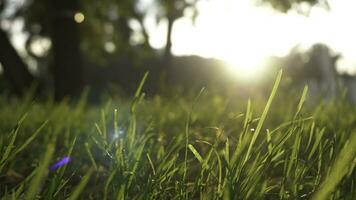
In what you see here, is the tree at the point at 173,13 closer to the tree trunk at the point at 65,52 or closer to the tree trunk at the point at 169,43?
the tree trunk at the point at 169,43

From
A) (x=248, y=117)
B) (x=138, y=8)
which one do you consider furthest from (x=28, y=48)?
(x=248, y=117)

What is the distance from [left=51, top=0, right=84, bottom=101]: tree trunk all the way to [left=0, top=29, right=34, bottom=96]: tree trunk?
19.3 inches

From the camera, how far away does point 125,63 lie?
115 ft

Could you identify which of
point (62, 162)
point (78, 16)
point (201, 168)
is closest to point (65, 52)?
point (78, 16)

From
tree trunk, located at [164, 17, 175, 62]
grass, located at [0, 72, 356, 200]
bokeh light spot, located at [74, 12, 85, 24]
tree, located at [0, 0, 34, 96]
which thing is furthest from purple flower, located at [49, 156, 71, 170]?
bokeh light spot, located at [74, 12, 85, 24]

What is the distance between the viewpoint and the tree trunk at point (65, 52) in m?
7.91

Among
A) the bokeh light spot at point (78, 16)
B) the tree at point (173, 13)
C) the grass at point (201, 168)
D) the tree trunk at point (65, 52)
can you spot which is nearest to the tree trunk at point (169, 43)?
the tree at point (173, 13)

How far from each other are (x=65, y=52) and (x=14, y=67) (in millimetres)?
872

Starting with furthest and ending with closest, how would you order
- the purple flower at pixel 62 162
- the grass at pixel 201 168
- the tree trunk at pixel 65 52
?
the tree trunk at pixel 65 52 < the purple flower at pixel 62 162 < the grass at pixel 201 168

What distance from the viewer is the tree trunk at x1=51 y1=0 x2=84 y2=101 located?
7.91 meters

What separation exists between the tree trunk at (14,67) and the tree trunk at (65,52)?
0.49 meters

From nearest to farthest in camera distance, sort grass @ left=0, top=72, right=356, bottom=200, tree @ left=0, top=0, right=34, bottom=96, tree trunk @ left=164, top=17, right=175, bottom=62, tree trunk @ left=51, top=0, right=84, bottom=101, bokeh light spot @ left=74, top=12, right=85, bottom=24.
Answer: grass @ left=0, top=72, right=356, bottom=200 → tree trunk @ left=164, top=17, right=175, bottom=62 → tree @ left=0, top=0, right=34, bottom=96 → tree trunk @ left=51, top=0, right=84, bottom=101 → bokeh light spot @ left=74, top=12, right=85, bottom=24

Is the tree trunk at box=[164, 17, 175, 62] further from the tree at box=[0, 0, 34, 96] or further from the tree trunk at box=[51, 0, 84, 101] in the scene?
the tree at box=[0, 0, 34, 96]

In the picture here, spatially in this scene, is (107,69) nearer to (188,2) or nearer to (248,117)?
(188,2)
